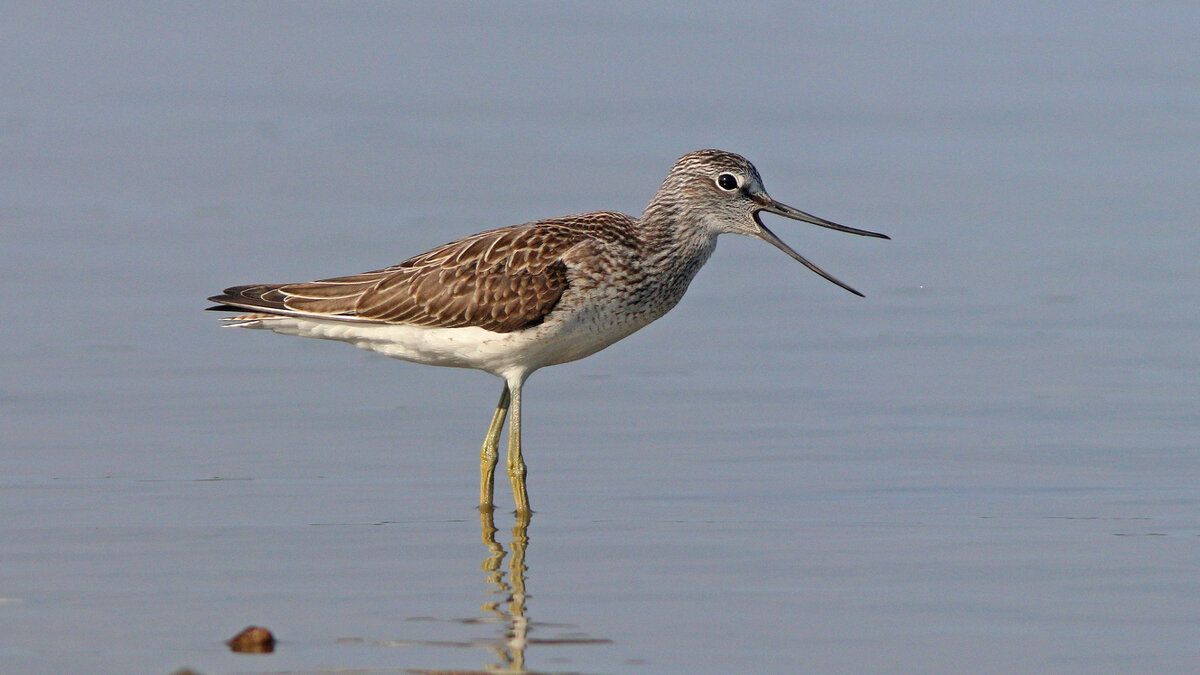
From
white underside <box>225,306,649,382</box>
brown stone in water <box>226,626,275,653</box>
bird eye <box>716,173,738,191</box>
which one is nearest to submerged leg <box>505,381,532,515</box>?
white underside <box>225,306,649,382</box>

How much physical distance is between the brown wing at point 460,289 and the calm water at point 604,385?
0.85m

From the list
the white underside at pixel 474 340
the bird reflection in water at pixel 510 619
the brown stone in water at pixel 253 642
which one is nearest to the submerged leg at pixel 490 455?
the white underside at pixel 474 340

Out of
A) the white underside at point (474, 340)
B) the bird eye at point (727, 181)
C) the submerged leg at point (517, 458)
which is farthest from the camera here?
the bird eye at point (727, 181)

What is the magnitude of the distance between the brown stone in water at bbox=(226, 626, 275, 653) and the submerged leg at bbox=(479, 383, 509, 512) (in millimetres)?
2837

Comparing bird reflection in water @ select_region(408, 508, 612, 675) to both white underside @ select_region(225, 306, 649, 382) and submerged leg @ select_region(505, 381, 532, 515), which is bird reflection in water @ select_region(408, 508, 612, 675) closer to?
submerged leg @ select_region(505, 381, 532, 515)

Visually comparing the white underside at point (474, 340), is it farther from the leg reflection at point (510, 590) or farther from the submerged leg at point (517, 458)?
the leg reflection at point (510, 590)

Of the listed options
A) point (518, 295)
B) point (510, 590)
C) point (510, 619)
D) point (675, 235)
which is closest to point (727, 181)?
point (675, 235)

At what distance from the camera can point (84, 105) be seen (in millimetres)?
19594

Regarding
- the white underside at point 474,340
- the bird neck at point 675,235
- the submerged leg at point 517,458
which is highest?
the bird neck at point 675,235

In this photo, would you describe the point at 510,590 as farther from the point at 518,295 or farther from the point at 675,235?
the point at 675,235

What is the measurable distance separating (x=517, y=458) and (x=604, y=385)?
7.39ft

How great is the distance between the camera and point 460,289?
11.2 meters

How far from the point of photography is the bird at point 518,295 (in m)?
10.9

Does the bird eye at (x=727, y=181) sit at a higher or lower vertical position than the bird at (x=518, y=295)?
higher
